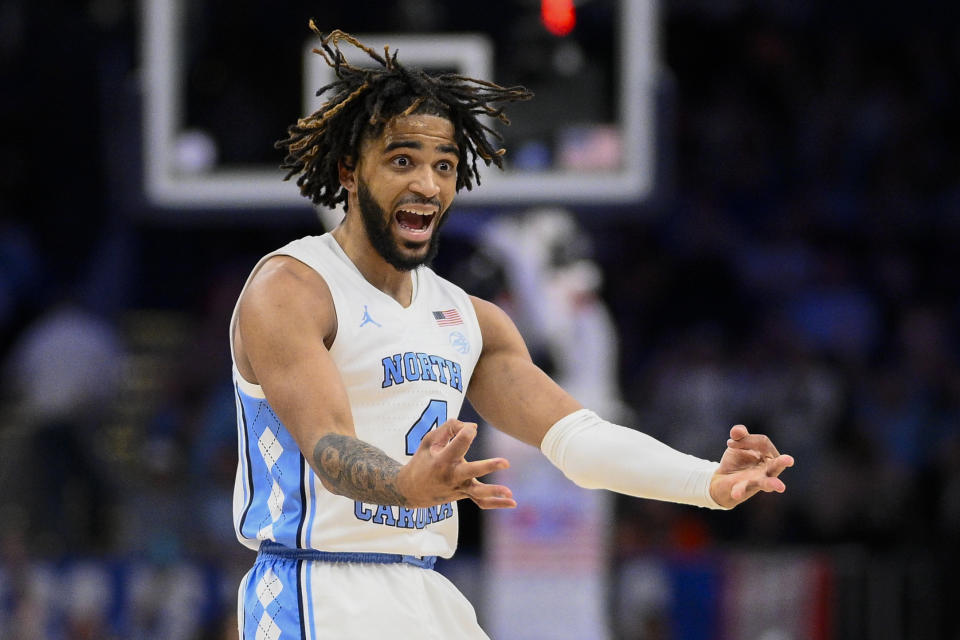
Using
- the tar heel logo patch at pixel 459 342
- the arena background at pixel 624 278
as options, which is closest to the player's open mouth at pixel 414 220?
the tar heel logo patch at pixel 459 342

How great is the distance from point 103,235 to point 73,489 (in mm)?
3957

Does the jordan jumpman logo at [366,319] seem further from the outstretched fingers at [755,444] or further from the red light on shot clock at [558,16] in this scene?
the red light on shot clock at [558,16]

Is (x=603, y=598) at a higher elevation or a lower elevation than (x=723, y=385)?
lower

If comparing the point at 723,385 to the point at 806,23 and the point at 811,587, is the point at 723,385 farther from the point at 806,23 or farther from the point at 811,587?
the point at 806,23

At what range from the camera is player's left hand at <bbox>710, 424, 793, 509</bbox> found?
4350mm

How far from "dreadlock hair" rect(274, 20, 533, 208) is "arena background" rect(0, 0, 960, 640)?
458 cm

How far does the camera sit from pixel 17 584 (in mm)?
10109

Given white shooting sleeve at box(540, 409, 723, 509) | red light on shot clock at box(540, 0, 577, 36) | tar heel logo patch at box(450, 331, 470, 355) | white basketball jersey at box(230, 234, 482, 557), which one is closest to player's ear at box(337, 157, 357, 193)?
white basketball jersey at box(230, 234, 482, 557)

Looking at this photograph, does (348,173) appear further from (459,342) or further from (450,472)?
(450,472)

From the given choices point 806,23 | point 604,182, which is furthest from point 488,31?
point 806,23

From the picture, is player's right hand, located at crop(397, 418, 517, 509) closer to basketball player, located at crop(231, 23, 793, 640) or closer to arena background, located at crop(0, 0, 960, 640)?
basketball player, located at crop(231, 23, 793, 640)

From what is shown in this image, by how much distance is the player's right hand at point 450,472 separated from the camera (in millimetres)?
3633

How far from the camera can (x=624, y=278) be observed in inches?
540

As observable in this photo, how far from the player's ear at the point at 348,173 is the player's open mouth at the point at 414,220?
21 cm
